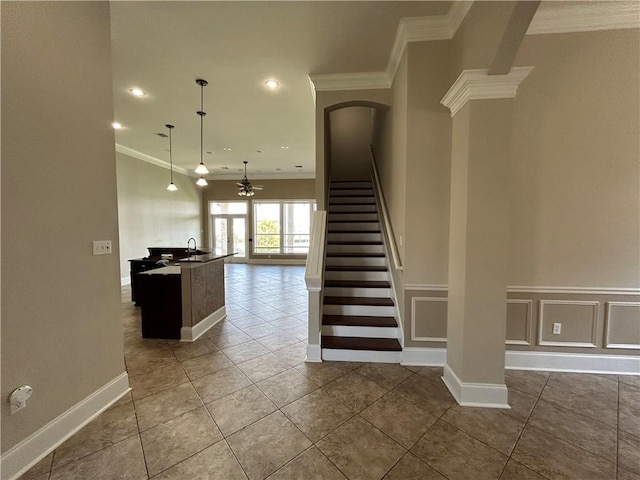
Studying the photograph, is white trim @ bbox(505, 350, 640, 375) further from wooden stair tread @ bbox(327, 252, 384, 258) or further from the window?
the window

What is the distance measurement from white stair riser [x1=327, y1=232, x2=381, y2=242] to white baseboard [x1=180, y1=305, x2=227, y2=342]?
6.86ft

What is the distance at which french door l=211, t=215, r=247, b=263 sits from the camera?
10309mm

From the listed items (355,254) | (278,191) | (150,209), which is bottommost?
(355,254)

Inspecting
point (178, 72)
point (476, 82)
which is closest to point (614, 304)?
point (476, 82)

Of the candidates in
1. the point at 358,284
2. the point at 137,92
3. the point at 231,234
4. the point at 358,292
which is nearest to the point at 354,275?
the point at 358,284

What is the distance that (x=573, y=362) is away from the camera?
2645 mm

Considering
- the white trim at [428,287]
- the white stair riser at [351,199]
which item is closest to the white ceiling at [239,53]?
the white stair riser at [351,199]

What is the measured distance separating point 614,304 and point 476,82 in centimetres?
252

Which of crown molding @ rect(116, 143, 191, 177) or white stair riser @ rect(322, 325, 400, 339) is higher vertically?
crown molding @ rect(116, 143, 191, 177)

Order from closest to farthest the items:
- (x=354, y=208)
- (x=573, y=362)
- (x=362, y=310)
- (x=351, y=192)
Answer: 1. (x=573, y=362)
2. (x=362, y=310)
3. (x=354, y=208)
4. (x=351, y=192)

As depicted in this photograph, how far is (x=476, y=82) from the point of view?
6.54 ft

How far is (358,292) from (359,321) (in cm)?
47

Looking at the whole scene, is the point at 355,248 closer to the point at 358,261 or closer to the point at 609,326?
the point at 358,261

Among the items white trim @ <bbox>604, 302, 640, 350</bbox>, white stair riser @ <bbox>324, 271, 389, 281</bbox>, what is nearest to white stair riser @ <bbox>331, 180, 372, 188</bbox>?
white stair riser @ <bbox>324, 271, 389, 281</bbox>
